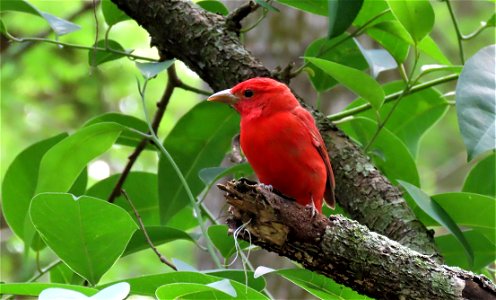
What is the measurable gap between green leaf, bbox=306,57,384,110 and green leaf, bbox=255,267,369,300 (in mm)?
699

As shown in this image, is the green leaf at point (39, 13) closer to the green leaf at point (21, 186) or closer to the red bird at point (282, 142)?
the green leaf at point (21, 186)

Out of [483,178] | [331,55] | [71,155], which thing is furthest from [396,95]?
[71,155]

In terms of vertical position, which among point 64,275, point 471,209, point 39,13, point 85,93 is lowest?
point 85,93

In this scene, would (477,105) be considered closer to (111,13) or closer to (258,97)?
(258,97)

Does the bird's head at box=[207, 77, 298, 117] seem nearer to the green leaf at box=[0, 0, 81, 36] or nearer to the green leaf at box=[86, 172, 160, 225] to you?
the green leaf at box=[86, 172, 160, 225]

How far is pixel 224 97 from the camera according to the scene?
8.31 ft

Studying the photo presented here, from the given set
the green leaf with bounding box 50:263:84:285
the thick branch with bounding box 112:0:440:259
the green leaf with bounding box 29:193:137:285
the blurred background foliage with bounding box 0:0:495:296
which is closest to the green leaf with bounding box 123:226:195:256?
the green leaf with bounding box 50:263:84:285

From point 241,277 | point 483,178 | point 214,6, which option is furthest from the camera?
point 214,6

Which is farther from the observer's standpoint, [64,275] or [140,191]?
[140,191]

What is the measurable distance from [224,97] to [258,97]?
0.37 feet

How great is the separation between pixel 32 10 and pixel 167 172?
73cm

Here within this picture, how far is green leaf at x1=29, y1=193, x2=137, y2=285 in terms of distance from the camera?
1.85 metres

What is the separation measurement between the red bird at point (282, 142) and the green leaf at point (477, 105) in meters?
0.51

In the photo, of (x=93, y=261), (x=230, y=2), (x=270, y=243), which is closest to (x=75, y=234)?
(x=93, y=261)
